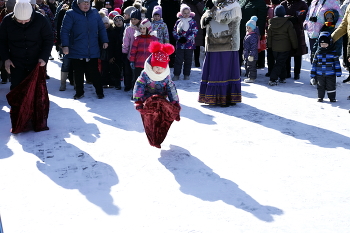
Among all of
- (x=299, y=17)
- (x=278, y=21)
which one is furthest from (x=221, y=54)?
(x=299, y=17)

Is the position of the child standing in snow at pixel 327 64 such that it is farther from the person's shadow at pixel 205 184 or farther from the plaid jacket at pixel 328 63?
the person's shadow at pixel 205 184

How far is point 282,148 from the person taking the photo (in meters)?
5.56

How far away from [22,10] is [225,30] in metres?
3.05

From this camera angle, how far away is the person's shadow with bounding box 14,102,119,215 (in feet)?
14.5

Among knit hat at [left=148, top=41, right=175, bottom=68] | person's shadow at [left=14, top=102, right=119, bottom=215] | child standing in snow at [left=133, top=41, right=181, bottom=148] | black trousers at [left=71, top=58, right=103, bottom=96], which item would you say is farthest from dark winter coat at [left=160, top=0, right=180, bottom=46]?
knit hat at [left=148, top=41, right=175, bottom=68]

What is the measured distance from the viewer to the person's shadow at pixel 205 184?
403 cm

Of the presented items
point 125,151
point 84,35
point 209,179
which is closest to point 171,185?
point 209,179

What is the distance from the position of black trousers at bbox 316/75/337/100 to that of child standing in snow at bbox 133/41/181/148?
3266 mm

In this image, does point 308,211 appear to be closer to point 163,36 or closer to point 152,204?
point 152,204

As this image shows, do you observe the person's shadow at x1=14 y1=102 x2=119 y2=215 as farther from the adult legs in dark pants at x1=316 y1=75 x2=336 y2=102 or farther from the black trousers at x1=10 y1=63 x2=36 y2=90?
the adult legs in dark pants at x1=316 y1=75 x2=336 y2=102

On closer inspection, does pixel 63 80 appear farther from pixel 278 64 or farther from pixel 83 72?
pixel 278 64

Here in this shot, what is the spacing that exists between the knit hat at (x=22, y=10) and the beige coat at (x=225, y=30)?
9.11 feet

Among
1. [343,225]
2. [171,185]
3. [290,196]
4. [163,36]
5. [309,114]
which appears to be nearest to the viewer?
[343,225]

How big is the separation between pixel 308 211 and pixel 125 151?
2.41 m
